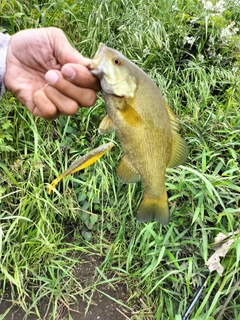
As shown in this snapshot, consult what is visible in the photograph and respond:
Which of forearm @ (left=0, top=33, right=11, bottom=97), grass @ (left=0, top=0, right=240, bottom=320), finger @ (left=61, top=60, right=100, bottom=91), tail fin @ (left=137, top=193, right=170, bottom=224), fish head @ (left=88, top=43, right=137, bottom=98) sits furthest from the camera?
grass @ (left=0, top=0, right=240, bottom=320)

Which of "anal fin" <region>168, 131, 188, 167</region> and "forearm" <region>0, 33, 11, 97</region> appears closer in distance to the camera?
"anal fin" <region>168, 131, 188, 167</region>

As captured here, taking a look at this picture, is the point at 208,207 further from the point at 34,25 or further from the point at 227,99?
the point at 34,25

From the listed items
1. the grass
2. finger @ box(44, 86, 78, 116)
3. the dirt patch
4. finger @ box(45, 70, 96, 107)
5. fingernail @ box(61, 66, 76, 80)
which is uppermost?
fingernail @ box(61, 66, 76, 80)

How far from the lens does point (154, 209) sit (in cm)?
137

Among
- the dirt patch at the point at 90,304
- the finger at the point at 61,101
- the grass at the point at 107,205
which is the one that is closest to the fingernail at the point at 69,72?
the finger at the point at 61,101

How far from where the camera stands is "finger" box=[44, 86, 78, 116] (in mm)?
1380

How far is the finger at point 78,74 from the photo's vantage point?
1249mm

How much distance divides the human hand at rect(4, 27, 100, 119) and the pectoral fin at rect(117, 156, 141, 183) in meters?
0.29

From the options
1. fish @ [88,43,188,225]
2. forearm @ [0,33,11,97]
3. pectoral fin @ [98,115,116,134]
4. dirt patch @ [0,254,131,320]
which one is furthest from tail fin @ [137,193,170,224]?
dirt patch @ [0,254,131,320]

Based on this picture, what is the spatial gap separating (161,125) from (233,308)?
5.14 ft

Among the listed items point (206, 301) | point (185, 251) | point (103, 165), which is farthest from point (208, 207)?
point (103, 165)

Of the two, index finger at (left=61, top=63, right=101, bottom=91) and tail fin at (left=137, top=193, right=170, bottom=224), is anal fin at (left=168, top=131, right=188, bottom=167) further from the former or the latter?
index finger at (left=61, top=63, right=101, bottom=91)

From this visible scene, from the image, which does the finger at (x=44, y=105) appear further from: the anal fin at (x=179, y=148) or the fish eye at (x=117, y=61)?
the anal fin at (x=179, y=148)

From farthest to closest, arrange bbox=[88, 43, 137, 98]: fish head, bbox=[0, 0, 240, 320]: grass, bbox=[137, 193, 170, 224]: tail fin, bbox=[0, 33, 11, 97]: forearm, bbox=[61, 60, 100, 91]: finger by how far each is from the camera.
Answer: bbox=[0, 0, 240, 320]: grass → bbox=[0, 33, 11, 97]: forearm → bbox=[137, 193, 170, 224]: tail fin → bbox=[61, 60, 100, 91]: finger → bbox=[88, 43, 137, 98]: fish head
